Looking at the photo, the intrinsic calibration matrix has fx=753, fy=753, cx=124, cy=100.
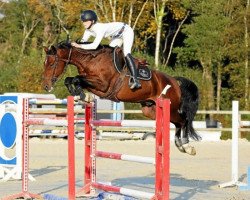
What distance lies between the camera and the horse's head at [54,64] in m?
8.62

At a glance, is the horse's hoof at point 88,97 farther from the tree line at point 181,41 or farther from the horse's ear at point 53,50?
the tree line at point 181,41

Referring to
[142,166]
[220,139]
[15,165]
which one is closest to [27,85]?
[220,139]

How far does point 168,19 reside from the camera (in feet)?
125

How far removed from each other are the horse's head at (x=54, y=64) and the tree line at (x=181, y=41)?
70.3 feet

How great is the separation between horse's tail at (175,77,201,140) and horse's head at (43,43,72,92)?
1.78 metres

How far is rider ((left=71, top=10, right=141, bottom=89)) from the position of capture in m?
8.64

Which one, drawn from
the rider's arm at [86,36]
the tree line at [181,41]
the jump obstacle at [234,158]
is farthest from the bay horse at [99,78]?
the tree line at [181,41]

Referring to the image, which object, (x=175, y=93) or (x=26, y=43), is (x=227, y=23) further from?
(x=175, y=93)

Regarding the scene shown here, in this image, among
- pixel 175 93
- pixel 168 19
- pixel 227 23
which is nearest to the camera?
pixel 175 93

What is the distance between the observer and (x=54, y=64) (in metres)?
8.69

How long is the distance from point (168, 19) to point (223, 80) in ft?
16.8

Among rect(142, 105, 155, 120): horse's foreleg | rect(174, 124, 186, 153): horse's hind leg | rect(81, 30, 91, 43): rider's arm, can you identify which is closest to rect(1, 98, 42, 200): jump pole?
rect(81, 30, 91, 43): rider's arm

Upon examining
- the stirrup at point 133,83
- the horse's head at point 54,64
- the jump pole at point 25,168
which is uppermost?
the horse's head at point 54,64

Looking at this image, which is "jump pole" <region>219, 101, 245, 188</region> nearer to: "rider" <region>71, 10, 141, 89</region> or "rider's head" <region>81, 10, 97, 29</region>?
"rider" <region>71, 10, 141, 89</region>
